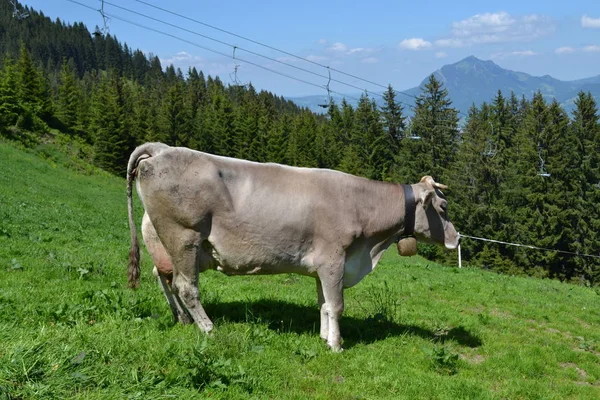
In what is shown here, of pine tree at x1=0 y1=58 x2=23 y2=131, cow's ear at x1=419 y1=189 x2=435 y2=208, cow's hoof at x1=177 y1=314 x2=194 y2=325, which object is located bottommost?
cow's hoof at x1=177 y1=314 x2=194 y2=325

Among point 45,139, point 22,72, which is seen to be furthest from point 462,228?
point 22,72

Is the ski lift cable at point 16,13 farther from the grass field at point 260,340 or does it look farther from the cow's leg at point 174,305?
the cow's leg at point 174,305

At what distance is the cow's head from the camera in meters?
8.38

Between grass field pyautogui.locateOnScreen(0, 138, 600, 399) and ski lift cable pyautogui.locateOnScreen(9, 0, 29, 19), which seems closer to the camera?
grass field pyautogui.locateOnScreen(0, 138, 600, 399)

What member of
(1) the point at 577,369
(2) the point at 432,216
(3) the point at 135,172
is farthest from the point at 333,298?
(1) the point at 577,369

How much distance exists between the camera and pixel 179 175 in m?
6.94

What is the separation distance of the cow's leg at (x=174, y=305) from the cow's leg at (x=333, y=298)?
1.93m

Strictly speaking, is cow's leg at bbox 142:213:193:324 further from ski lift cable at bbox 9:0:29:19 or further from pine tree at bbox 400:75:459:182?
pine tree at bbox 400:75:459:182

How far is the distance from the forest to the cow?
39.4 meters

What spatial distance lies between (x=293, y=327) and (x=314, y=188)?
2230 millimetres

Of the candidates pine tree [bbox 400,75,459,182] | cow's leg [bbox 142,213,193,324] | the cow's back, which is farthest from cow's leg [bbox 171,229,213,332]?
pine tree [bbox 400,75,459,182]

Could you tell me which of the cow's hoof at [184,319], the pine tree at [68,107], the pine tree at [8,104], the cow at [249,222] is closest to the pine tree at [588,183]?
the cow at [249,222]

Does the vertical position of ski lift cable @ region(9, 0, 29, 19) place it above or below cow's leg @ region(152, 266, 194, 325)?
above

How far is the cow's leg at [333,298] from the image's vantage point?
7480 millimetres
